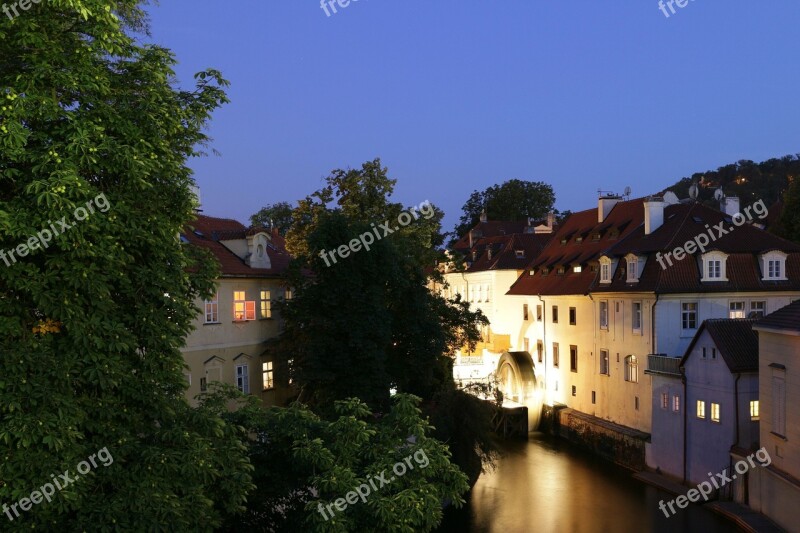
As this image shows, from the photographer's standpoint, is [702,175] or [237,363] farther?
[702,175]

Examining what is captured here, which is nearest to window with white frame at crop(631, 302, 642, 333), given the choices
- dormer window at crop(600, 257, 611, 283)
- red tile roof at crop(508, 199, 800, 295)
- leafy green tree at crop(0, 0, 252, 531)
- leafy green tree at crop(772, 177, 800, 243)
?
red tile roof at crop(508, 199, 800, 295)

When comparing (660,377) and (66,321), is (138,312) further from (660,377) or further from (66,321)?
(660,377)

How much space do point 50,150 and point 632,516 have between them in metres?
24.3

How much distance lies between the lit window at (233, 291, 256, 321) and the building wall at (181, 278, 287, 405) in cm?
15

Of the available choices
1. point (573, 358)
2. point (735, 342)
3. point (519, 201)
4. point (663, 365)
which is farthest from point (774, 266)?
point (519, 201)

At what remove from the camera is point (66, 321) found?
8.84 metres

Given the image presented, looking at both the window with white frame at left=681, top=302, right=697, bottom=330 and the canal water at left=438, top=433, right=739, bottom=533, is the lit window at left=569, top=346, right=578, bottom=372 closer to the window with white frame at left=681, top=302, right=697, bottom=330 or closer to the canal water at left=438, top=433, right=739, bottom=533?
the canal water at left=438, top=433, right=739, bottom=533

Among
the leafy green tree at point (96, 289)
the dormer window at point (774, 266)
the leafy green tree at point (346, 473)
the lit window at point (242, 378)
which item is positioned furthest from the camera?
the dormer window at point (774, 266)

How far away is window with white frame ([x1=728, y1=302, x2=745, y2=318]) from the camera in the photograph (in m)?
31.5

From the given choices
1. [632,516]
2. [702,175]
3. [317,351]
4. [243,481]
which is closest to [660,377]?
[632,516]

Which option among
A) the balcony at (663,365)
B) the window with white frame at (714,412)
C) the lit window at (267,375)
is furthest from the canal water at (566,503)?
the lit window at (267,375)

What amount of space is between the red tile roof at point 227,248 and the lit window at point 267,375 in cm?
327

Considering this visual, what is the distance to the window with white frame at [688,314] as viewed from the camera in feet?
103

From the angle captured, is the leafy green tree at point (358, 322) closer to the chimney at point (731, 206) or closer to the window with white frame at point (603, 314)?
the window with white frame at point (603, 314)
